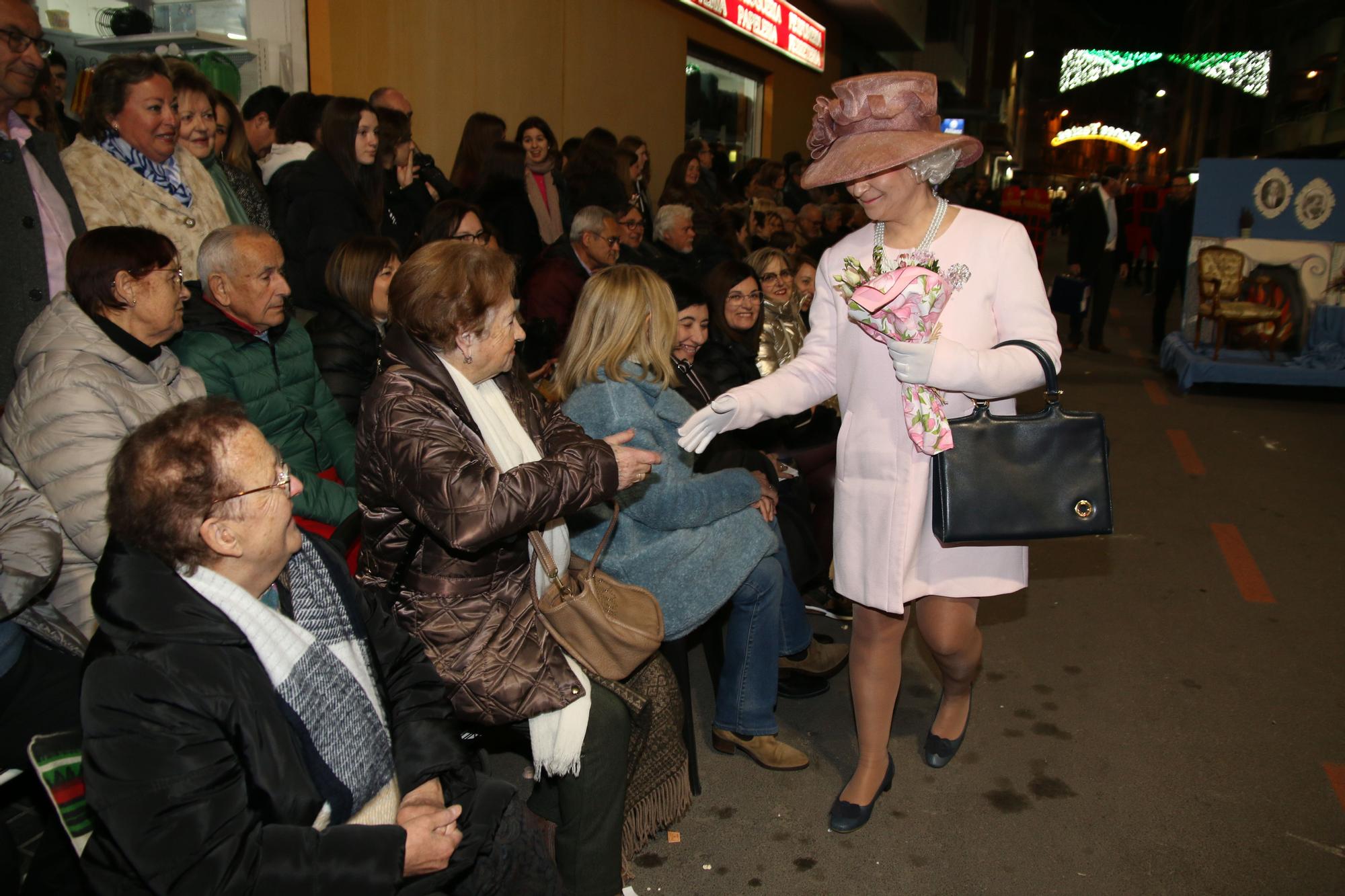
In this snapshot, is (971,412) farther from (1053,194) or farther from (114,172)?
(1053,194)

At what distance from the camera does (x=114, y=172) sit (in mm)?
3561

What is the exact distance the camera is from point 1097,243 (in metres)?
10.5

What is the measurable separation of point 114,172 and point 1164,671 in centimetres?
444

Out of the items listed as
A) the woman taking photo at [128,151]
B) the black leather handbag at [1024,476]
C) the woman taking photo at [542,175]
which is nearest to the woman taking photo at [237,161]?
the woman taking photo at [128,151]

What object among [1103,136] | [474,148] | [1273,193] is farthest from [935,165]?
[1103,136]

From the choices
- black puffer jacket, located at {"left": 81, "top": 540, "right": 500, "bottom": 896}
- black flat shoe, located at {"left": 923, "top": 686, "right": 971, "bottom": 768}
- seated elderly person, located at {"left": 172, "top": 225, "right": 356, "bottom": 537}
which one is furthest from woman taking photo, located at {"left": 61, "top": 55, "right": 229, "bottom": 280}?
black flat shoe, located at {"left": 923, "top": 686, "right": 971, "bottom": 768}

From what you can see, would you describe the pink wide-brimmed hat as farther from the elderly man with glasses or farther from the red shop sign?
the red shop sign

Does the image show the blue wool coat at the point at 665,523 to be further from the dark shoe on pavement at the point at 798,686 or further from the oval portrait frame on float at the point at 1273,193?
the oval portrait frame on float at the point at 1273,193

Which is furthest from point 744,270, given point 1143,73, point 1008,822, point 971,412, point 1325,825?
point 1143,73

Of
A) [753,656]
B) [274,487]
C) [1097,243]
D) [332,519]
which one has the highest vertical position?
[1097,243]

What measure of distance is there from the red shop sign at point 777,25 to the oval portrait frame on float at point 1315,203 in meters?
7.28

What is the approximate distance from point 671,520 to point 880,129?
1251mm

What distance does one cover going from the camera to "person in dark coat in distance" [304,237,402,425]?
3789mm

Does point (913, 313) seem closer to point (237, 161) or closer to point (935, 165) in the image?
point (935, 165)
